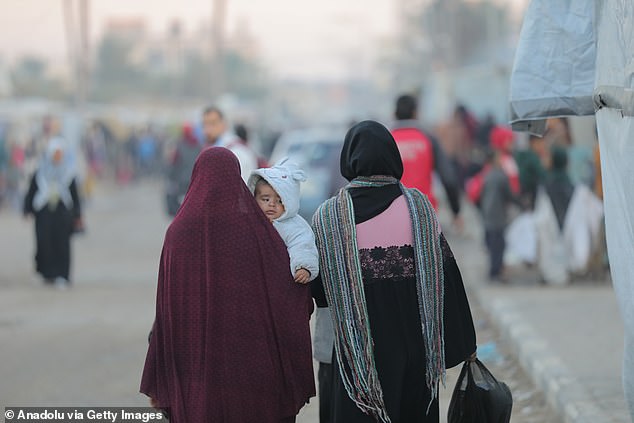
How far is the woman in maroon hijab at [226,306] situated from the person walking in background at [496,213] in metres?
8.47

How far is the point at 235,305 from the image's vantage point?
4656mm

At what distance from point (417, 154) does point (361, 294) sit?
13.5ft

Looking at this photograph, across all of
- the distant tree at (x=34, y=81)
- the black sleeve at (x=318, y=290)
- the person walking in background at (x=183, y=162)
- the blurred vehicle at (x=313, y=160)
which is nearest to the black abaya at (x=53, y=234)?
the person walking in background at (x=183, y=162)

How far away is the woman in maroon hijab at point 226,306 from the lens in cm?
466

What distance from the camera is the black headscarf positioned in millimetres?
4723

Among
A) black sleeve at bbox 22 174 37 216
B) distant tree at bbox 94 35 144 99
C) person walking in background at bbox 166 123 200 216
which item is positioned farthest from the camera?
distant tree at bbox 94 35 144 99

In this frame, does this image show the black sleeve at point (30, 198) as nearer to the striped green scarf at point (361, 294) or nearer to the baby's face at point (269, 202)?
the baby's face at point (269, 202)

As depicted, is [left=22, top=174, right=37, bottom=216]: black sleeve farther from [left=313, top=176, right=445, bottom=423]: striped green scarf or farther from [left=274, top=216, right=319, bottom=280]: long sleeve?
[left=313, top=176, right=445, bottom=423]: striped green scarf

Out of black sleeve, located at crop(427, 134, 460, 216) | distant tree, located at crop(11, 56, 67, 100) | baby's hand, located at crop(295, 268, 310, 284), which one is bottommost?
distant tree, located at crop(11, 56, 67, 100)

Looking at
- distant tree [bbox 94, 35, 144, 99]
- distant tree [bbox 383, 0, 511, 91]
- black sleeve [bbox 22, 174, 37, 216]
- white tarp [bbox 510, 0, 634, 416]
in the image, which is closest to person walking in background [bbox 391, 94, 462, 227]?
white tarp [bbox 510, 0, 634, 416]

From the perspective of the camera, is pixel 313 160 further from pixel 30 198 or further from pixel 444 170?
pixel 444 170

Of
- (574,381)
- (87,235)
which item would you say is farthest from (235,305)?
(87,235)

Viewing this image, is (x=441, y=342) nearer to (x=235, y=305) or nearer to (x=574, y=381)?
(x=235, y=305)

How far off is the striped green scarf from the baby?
0.28ft
